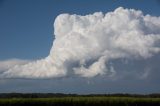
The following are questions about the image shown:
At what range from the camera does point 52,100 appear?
74.8 metres

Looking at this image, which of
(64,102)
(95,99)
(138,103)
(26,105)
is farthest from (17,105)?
(138,103)

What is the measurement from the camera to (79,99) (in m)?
74.8

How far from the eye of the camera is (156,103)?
76750 mm

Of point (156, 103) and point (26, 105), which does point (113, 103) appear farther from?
point (26, 105)

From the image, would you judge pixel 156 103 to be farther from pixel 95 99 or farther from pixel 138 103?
pixel 95 99

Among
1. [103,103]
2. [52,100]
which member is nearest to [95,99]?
[103,103]

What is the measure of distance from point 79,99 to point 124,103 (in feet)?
23.0

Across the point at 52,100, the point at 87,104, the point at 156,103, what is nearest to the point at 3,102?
the point at 52,100

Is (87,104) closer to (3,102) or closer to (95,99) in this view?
(95,99)

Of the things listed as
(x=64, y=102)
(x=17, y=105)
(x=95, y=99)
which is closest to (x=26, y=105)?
Answer: (x=17, y=105)

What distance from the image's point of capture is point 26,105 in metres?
73.1

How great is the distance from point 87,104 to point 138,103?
8.32m

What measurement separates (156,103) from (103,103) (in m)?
9.01

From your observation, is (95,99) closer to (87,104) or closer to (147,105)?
(87,104)
